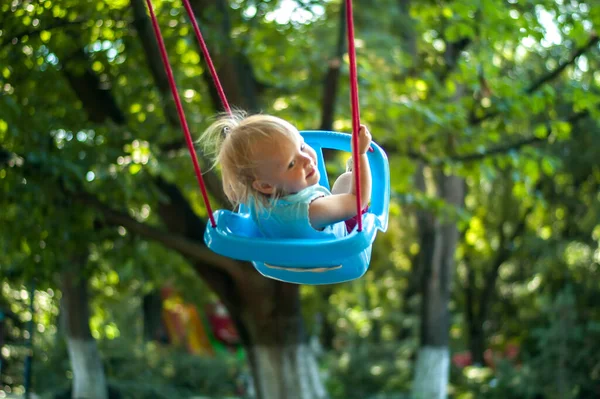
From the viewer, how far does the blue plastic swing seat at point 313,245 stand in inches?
101

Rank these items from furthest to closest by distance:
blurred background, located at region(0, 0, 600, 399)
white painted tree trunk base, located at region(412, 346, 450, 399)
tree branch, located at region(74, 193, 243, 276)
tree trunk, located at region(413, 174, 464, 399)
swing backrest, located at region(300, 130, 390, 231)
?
white painted tree trunk base, located at region(412, 346, 450, 399) → tree trunk, located at region(413, 174, 464, 399) → tree branch, located at region(74, 193, 243, 276) → blurred background, located at region(0, 0, 600, 399) → swing backrest, located at region(300, 130, 390, 231)

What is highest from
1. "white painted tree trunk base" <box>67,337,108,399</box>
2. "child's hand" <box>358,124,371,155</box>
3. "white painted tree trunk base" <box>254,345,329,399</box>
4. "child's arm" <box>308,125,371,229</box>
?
"child's hand" <box>358,124,371,155</box>

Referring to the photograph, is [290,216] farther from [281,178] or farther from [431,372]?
[431,372]

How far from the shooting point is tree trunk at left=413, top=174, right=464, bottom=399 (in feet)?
36.9

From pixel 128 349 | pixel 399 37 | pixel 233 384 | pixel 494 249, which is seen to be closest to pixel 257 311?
pixel 399 37

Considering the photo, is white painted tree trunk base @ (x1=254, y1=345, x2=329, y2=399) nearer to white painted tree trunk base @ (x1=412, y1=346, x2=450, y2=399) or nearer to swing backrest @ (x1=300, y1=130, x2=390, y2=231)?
white painted tree trunk base @ (x1=412, y1=346, x2=450, y2=399)

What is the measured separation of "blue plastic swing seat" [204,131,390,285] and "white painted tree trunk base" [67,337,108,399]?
7.93m

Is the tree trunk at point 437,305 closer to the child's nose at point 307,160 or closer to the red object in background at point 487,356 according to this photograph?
the red object in background at point 487,356

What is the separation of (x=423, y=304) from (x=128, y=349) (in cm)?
480

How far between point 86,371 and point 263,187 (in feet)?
27.3

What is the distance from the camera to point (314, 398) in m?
8.23

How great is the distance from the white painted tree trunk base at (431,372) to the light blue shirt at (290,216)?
9.18 metres

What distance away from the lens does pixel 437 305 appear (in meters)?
11.5

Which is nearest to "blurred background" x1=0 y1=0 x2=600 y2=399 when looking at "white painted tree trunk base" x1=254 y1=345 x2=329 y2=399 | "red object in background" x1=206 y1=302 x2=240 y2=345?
"white painted tree trunk base" x1=254 y1=345 x2=329 y2=399
